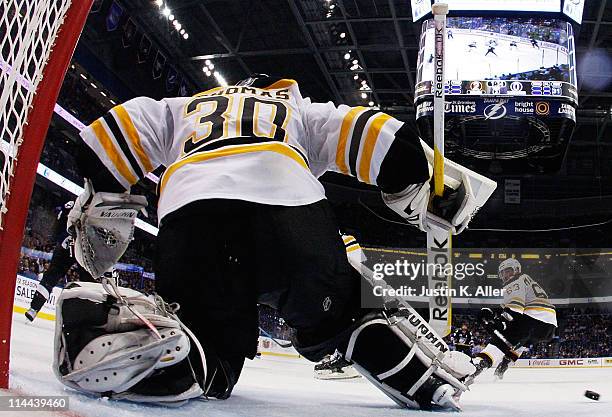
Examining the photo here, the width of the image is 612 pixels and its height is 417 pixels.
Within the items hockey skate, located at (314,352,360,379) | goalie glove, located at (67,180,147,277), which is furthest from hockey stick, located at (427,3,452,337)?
goalie glove, located at (67,180,147,277)

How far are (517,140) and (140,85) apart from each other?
21.8ft

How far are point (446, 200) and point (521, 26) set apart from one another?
195 inches

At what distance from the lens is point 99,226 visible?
138cm

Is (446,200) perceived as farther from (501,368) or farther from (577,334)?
(577,334)

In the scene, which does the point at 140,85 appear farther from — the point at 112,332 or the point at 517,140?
the point at 112,332

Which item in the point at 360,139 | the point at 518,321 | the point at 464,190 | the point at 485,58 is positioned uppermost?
the point at 485,58

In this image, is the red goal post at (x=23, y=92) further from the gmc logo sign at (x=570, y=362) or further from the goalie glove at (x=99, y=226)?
the gmc logo sign at (x=570, y=362)

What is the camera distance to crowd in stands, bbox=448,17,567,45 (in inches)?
227

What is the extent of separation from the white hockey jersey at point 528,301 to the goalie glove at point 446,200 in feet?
8.02

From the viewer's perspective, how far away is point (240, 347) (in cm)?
145

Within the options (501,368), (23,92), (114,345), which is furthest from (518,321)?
(23,92)

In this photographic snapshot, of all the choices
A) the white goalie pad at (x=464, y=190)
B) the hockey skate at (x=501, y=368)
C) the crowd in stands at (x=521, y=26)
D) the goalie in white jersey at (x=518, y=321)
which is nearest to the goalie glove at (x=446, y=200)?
the white goalie pad at (x=464, y=190)

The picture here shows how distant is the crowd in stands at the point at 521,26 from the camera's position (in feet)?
18.9

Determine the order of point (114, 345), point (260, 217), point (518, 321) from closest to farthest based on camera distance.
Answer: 1. point (114, 345)
2. point (260, 217)
3. point (518, 321)
